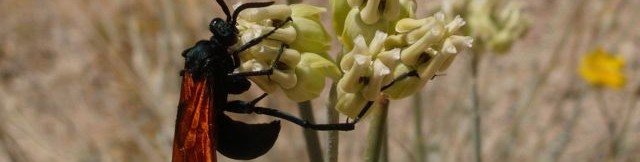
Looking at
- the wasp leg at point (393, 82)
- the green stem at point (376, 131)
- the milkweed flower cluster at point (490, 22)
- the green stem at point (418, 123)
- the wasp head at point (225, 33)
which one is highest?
the milkweed flower cluster at point (490, 22)

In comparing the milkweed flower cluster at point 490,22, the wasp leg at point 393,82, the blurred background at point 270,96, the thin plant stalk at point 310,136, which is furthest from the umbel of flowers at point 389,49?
the blurred background at point 270,96

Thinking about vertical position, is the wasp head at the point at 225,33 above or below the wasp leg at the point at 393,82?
above

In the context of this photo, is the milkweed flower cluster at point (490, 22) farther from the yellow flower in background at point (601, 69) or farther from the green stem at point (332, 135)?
the yellow flower in background at point (601, 69)

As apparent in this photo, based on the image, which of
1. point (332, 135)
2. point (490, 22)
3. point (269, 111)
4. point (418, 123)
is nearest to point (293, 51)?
point (332, 135)

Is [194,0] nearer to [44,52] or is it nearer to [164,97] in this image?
[164,97]

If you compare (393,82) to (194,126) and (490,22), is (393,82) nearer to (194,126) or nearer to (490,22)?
(194,126)
